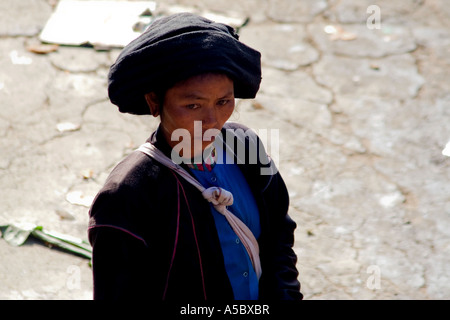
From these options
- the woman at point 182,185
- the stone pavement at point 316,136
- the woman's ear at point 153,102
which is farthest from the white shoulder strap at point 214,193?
the stone pavement at point 316,136

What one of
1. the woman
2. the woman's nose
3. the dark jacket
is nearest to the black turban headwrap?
the woman

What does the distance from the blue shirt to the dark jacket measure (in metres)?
0.04

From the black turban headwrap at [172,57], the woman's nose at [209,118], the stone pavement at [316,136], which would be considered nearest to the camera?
the black turban headwrap at [172,57]

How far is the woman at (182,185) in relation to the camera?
1.88 meters

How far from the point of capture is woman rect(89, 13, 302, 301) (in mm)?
1875

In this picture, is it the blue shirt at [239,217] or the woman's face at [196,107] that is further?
the blue shirt at [239,217]

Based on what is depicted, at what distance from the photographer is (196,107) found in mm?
1948

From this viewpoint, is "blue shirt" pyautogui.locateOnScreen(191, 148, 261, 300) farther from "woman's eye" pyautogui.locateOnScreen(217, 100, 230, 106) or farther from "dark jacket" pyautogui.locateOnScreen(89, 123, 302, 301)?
"woman's eye" pyautogui.locateOnScreen(217, 100, 230, 106)

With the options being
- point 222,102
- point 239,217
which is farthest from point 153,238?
point 222,102

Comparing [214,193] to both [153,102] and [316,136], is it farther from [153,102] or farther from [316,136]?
[316,136]

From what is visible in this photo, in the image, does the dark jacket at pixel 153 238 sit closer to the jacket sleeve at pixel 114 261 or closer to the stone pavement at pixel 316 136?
the jacket sleeve at pixel 114 261

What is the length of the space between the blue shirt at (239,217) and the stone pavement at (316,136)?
1.26 metres

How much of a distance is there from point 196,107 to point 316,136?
2.63 metres

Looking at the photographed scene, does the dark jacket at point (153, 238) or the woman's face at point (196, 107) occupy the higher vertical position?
the woman's face at point (196, 107)
